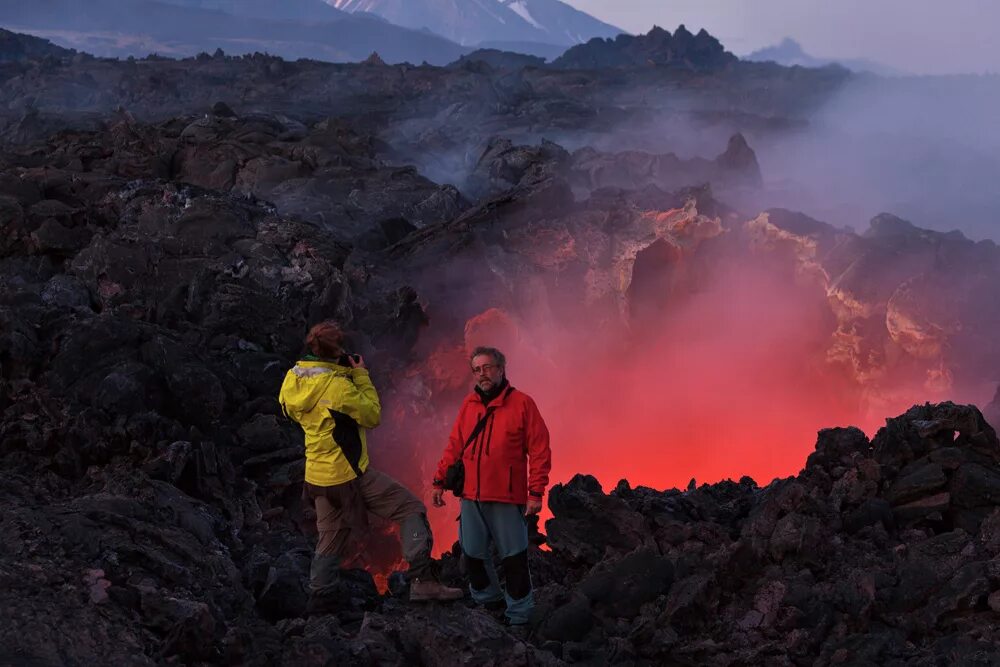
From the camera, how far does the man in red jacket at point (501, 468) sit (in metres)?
6.14

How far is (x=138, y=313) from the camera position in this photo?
12000mm

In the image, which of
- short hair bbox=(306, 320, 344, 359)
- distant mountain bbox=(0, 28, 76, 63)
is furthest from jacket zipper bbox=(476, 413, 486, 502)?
distant mountain bbox=(0, 28, 76, 63)

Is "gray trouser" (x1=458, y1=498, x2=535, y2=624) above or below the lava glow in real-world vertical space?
below

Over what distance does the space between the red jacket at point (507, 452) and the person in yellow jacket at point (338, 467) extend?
0.59m

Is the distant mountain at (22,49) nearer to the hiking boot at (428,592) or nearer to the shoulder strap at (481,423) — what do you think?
the hiking boot at (428,592)

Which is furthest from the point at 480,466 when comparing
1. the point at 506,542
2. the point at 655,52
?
the point at 655,52

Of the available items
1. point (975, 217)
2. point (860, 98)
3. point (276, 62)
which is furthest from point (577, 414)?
point (860, 98)

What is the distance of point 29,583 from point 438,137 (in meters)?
31.4

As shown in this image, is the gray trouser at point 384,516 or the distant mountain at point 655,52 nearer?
the gray trouser at point 384,516

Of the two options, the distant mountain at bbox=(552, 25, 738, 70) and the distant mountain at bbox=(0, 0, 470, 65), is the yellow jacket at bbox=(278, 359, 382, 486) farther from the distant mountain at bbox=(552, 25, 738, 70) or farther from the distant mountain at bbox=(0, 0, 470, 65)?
the distant mountain at bbox=(0, 0, 470, 65)

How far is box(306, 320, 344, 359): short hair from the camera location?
Result: 6.09m

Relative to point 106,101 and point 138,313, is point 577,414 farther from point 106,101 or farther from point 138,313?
point 106,101

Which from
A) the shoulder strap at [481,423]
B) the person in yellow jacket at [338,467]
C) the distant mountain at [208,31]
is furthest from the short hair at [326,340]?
the distant mountain at [208,31]

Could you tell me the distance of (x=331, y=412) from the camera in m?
6.14
